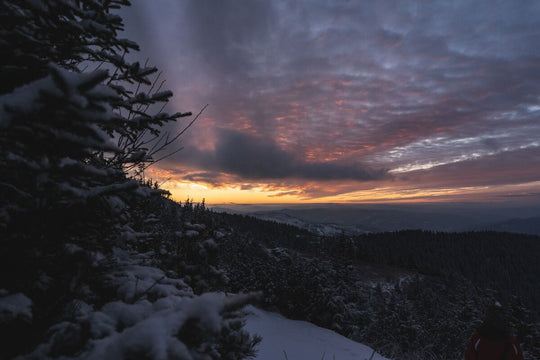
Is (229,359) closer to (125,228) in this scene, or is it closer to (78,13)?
(125,228)

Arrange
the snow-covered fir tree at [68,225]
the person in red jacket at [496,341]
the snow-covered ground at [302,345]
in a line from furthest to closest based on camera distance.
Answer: the snow-covered ground at [302,345] < the person in red jacket at [496,341] < the snow-covered fir tree at [68,225]

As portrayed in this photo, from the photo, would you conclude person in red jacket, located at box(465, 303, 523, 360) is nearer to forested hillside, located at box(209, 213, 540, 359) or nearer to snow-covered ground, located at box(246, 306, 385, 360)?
snow-covered ground, located at box(246, 306, 385, 360)

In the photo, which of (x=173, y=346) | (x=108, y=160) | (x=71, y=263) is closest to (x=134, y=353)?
(x=173, y=346)

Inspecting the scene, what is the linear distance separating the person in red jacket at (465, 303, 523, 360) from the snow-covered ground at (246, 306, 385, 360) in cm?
255

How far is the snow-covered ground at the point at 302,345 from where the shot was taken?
674 centimetres

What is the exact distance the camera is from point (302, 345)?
7.89 meters

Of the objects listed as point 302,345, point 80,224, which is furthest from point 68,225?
point 302,345

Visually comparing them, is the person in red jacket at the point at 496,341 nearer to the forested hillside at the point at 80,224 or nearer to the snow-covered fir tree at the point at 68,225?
the forested hillside at the point at 80,224

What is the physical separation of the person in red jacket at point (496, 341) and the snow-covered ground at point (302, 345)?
8.35 ft

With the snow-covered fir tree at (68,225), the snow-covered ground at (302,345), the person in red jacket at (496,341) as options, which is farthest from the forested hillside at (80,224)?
the person in red jacket at (496,341)

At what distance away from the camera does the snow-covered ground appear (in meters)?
6.74

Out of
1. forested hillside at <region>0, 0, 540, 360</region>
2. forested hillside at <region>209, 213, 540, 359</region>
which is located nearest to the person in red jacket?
forested hillside at <region>0, 0, 540, 360</region>

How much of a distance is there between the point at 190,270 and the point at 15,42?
3.91 meters

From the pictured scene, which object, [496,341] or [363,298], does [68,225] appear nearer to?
[496,341]
